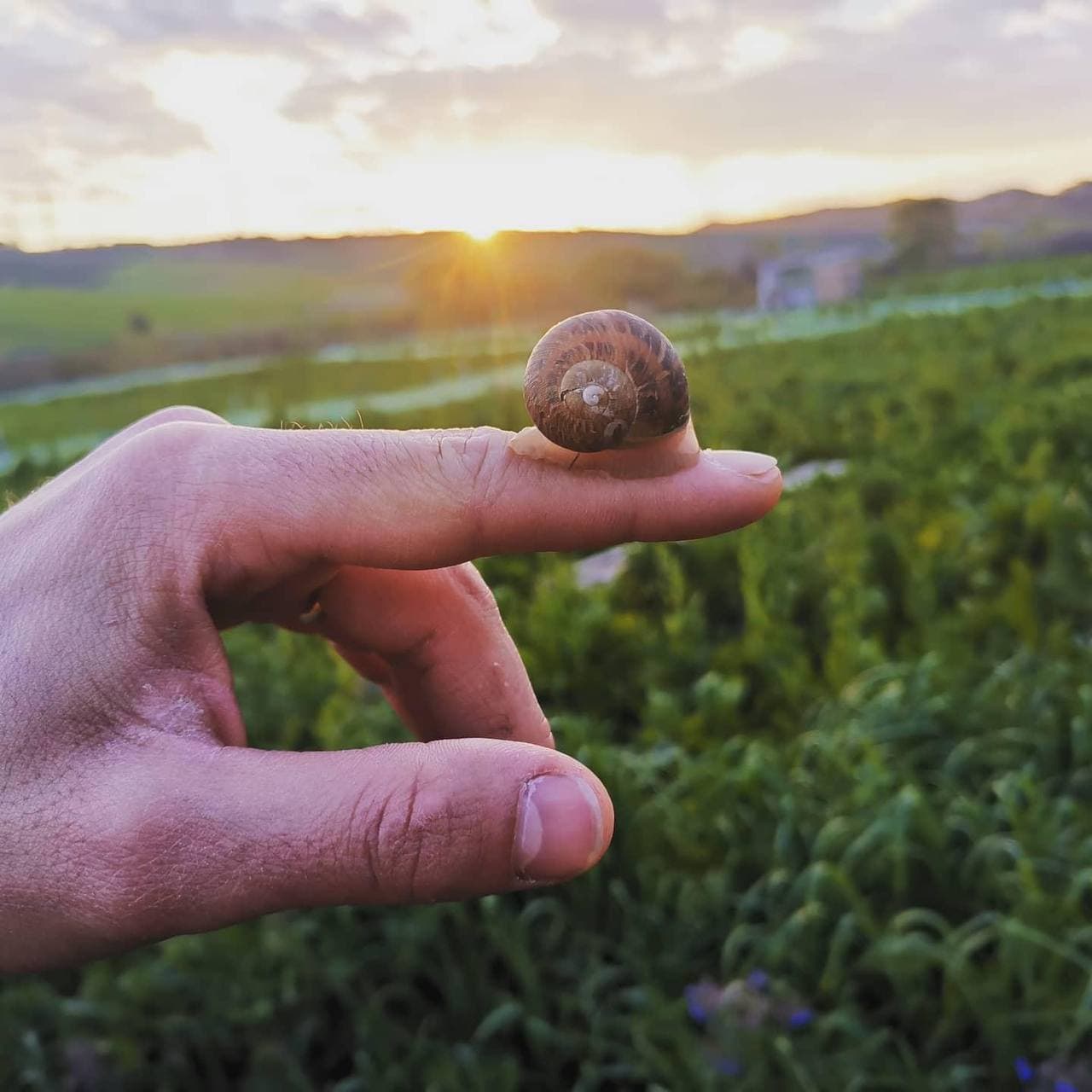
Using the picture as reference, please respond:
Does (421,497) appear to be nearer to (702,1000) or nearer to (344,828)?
(344,828)


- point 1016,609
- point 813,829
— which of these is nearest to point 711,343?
point 1016,609

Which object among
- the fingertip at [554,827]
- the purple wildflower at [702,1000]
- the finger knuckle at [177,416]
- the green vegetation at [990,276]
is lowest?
the purple wildflower at [702,1000]

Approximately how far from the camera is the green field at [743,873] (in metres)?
2.44

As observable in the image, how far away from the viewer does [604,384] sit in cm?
166

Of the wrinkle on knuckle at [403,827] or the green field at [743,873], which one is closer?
the wrinkle on knuckle at [403,827]

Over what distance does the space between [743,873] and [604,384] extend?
1.86m

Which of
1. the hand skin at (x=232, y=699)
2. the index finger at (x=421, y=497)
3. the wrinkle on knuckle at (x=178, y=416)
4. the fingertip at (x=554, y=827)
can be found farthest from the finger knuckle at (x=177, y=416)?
the fingertip at (x=554, y=827)

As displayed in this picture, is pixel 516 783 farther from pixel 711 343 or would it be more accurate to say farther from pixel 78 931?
pixel 711 343

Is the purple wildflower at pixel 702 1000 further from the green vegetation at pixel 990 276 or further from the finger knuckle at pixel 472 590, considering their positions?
the green vegetation at pixel 990 276

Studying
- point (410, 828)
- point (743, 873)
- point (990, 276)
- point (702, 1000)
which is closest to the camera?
point (410, 828)

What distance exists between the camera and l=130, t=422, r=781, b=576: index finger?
64.2 inches

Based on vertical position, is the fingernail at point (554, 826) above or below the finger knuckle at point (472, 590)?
below

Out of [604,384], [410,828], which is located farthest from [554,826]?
[604,384]

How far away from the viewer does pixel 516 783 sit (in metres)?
1.43
